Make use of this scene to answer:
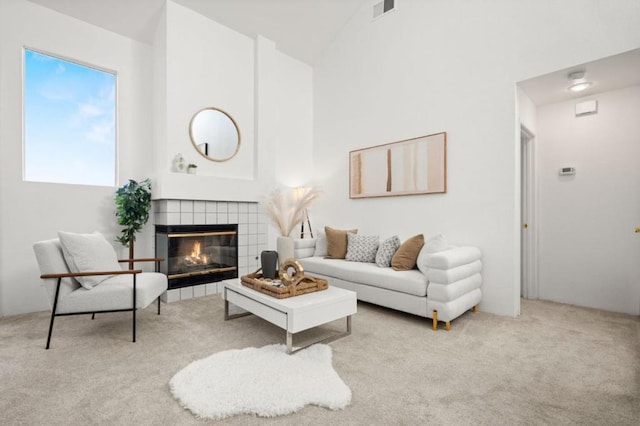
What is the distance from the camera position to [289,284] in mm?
2486

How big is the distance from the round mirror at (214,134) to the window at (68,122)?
955 mm

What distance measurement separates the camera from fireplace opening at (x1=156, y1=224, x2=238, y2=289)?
12.3ft

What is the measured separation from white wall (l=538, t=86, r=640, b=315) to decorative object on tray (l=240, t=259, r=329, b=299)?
110 inches

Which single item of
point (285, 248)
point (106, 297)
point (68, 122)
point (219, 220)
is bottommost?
point (106, 297)

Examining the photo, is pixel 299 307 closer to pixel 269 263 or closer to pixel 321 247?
pixel 269 263

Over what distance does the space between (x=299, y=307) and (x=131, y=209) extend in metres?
2.50

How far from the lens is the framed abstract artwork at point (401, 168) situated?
3.71 m

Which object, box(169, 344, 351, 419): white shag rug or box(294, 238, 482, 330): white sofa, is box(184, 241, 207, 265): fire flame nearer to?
box(294, 238, 482, 330): white sofa

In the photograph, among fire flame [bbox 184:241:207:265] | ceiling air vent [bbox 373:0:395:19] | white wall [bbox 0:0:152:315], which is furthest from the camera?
ceiling air vent [bbox 373:0:395:19]

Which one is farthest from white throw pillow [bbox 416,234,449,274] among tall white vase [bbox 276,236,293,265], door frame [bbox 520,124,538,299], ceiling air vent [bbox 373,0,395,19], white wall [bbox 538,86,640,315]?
ceiling air vent [bbox 373,0,395,19]

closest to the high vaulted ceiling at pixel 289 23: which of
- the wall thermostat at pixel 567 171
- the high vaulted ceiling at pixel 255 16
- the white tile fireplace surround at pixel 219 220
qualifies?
the high vaulted ceiling at pixel 255 16

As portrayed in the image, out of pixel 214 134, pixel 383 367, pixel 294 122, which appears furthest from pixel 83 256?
pixel 294 122

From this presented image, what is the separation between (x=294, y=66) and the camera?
17.2 feet

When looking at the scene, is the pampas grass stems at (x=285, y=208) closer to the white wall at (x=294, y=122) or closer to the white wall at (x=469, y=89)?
the white wall at (x=294, y=122)
